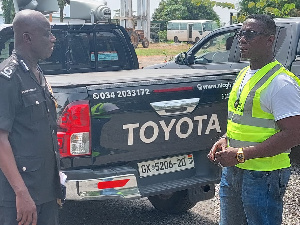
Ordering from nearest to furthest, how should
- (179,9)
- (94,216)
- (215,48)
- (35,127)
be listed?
(35,127) < (94,216) < (215,48) < (179,9)

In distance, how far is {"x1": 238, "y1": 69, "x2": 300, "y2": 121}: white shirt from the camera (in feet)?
8.92

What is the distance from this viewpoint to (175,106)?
4031 millimetres

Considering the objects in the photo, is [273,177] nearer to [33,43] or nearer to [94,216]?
[33,43]

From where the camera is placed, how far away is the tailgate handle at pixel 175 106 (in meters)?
3.97

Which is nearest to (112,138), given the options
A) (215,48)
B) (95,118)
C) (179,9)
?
(95,118)

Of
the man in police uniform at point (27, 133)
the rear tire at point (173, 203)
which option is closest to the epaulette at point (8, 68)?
the man in police uniform at point (27, 133)

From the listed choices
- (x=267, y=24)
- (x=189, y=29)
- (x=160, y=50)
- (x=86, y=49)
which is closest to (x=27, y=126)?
(x=267, y=24)

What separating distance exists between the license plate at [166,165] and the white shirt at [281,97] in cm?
146

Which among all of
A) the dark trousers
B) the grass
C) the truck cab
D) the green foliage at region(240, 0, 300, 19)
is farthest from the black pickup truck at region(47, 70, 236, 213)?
the grass

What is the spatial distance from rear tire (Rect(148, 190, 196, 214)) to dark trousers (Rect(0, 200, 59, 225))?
6.96 ft

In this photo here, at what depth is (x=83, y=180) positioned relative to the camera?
3713 mm

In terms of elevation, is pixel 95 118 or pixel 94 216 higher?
pixel 95 118

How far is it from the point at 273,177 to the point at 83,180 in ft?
4.72

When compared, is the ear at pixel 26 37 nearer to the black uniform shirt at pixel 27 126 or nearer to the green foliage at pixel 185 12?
the black uniform shirt at pixel 27 126
